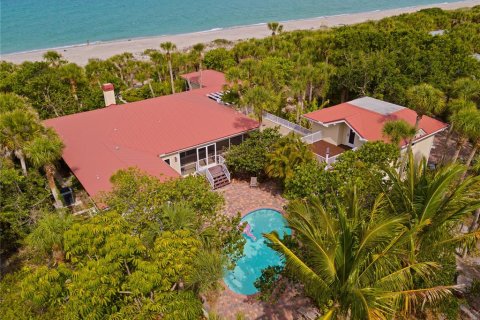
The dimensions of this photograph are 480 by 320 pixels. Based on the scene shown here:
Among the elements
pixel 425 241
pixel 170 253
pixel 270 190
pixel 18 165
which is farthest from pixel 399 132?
pixel 18 165

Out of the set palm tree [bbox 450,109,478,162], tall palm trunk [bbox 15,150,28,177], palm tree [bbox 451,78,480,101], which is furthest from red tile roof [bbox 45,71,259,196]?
palm tree [bbox 451,78,480,101]

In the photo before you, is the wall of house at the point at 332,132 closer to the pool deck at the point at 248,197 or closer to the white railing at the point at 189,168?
the pool deck at the point at 248,197

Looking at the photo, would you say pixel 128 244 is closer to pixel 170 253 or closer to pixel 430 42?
pixel 170 253

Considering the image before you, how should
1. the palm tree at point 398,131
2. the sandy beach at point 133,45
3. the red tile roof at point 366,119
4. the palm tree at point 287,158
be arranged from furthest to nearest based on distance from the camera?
the sandy beach at point 133,45, the red tile roof at point 366,119, the palm tree at point 287,158, the palm tree at point 398,131

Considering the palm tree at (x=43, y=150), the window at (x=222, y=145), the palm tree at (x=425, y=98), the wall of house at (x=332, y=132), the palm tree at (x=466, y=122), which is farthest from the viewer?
the wall of house at (x=332, y=132)

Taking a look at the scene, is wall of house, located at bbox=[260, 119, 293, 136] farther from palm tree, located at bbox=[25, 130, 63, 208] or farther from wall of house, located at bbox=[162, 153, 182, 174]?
palm tree, located at bbox=[25, 130, 63, 208]

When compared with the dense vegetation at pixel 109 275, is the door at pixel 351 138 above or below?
below

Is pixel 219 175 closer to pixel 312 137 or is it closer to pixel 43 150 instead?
pixel 312 137

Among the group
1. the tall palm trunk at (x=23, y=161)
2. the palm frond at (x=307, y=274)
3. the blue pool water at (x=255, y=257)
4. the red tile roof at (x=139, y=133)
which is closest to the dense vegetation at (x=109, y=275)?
the palm frond at (x=307, y=274)
